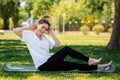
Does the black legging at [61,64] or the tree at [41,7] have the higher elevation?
the black legging at [61,64]

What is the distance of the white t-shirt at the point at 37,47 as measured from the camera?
27.2ft

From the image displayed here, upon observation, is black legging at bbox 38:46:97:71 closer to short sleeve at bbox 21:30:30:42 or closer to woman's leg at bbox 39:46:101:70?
woman's leg at bbox 39:46:101:70

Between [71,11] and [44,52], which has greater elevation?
[44,52]

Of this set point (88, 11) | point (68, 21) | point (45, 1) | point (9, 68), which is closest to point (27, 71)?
point (9, 68)

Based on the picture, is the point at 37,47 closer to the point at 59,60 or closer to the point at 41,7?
the point at 59,60

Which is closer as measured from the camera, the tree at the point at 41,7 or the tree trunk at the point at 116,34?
the tree trunk at the point at 116,34

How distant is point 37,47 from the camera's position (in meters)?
8.35

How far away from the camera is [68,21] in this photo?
6256 cm

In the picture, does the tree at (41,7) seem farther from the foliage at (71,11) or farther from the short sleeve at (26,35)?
the short sleeve at (26,35)

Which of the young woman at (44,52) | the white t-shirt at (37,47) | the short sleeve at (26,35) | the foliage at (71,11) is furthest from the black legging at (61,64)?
the foliage at (71,11)

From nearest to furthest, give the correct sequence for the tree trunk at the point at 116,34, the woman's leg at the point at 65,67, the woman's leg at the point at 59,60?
the woman's leg at the point at 59,60, the woman's leg at the point at 65,67, the tree trunk at the point at 116,34

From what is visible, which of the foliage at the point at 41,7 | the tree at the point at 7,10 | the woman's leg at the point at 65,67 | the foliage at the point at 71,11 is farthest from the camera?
the foliage at the point at 41,7

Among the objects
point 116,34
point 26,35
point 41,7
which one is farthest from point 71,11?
point 26,35

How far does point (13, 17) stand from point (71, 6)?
10.4m
